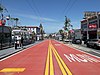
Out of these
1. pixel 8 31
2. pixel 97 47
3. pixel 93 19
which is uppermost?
pixel 93 19

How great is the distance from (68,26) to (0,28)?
265 feet

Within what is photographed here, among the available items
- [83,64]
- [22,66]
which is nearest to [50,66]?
[22,66]

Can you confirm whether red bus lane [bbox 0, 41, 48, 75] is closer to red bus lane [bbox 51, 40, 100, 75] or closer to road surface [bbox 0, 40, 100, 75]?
road surface [bbox 0, 40, 100, 75]

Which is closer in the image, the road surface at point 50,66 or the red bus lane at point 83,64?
the road surface at point 50,66

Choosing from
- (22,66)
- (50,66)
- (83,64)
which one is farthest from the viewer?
(83,64)

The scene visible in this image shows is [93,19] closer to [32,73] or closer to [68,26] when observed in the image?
[68,26]

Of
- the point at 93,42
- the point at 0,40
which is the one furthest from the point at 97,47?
the point at 0,40

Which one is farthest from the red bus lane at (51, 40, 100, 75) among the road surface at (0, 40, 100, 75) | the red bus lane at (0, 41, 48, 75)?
the red bus lane at (0, 41, 48, 75)

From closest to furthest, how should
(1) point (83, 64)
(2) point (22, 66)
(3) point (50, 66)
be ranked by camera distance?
(3) point (50, 66) → (2) point (22, 66) → (1) point (83, 64)

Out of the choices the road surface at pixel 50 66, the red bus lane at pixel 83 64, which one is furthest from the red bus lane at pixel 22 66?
the red bus lane at pixel 83 64

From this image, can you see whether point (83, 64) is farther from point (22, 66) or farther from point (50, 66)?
point (22, 66)

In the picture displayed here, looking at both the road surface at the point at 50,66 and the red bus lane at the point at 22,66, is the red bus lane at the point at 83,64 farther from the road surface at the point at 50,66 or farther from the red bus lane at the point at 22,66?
the red bus lane at the point at 22,66

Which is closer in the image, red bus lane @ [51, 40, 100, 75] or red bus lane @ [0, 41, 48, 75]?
red bus lane @ [0, 41, 48, 75]

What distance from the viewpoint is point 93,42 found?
34.8m
